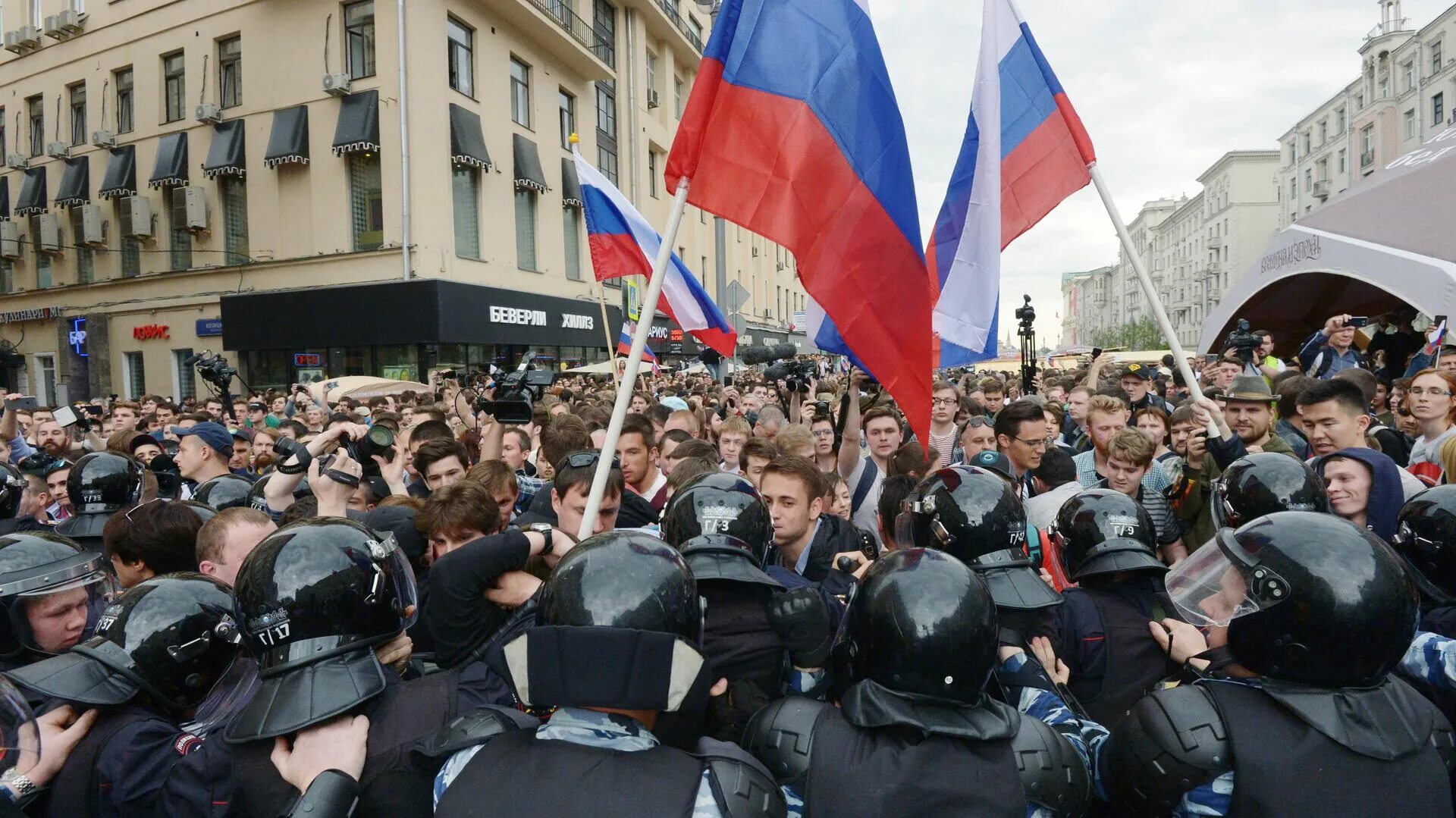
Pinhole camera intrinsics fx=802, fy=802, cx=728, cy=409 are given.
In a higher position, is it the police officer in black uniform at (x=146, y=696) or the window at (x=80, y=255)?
the window at (x=80, y=255)

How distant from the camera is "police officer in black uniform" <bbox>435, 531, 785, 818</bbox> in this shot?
5.24 feet

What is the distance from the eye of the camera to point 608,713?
5.73 ft

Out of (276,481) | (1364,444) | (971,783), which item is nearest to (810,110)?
(971,783)

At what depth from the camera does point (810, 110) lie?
3.81 metres

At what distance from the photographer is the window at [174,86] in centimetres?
2303

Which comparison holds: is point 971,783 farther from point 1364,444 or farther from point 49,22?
point 49,22

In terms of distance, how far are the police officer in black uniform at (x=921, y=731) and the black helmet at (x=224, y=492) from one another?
383 cm

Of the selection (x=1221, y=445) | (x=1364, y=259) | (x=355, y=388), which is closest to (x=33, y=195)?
(x=355, y=388)

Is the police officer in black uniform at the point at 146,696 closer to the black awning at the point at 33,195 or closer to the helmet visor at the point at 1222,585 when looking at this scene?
the helmet visor at the point at 1222,585

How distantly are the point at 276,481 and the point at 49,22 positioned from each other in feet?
103

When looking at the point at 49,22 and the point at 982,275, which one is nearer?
the point at 982,275

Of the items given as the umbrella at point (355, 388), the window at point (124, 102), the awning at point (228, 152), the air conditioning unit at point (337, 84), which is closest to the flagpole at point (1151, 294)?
the umbrella at point (355, 388)

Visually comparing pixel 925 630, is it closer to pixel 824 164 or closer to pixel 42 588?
pixel 824 164

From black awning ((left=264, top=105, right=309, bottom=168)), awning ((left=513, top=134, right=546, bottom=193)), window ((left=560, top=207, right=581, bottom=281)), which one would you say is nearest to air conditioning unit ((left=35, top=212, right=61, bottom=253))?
black awning ((left=264, top=105, right=309, bottom=168))
